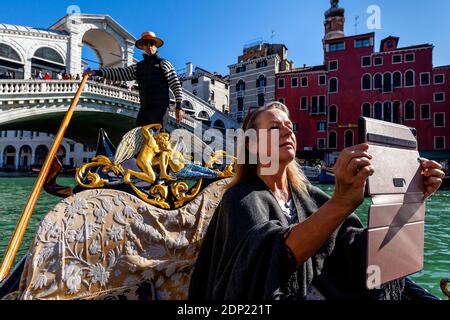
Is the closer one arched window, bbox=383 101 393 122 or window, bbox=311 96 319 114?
arched window, bbox=383 101 393 122

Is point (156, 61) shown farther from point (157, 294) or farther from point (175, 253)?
point (157, 294)

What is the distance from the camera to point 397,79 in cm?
1855

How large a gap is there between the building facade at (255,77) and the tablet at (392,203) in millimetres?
20805

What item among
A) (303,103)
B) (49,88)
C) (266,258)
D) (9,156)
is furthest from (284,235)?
(9,156)

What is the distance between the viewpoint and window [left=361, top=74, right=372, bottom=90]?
19125mm

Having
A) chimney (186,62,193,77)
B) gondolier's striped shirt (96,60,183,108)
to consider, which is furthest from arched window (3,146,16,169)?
gondolier's striped shirt (96,60,183,108)

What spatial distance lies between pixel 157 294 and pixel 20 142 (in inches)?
1199

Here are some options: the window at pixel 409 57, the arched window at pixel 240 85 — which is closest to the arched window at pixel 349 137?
the window at pixel 409 57

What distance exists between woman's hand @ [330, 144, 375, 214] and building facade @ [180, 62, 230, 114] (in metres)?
25.3

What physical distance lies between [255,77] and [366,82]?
24.2 ft

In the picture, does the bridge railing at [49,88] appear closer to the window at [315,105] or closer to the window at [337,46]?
the window at [315,105]

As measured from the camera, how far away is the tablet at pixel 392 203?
0.68 meters

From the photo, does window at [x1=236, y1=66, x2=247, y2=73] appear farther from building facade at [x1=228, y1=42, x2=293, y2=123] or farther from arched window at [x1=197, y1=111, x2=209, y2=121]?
arched window at [x1=197, y1=111, x2=209, y2=121]

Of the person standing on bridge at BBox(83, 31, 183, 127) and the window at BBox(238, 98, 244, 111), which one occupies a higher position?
the window at BBox(238, 98, 244, 111)
